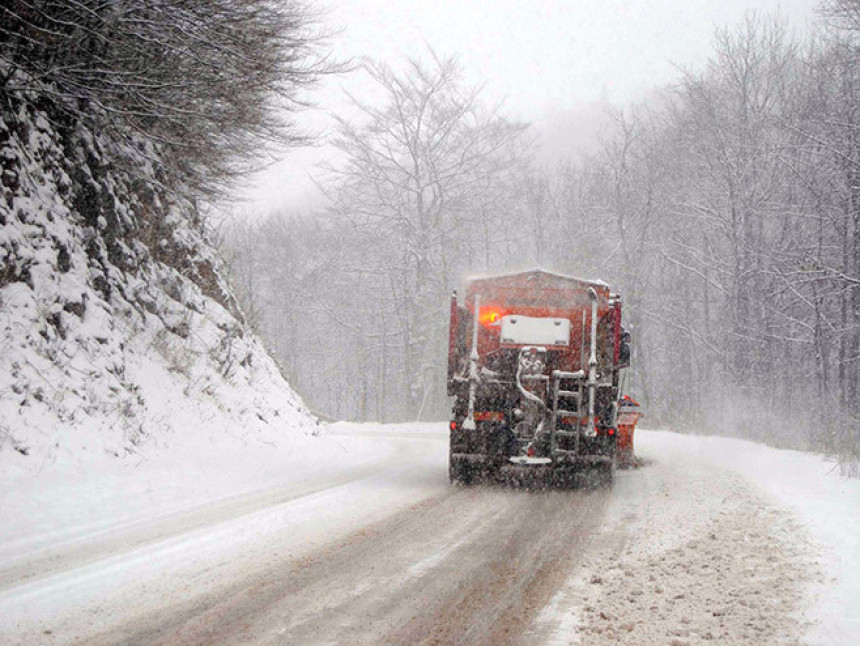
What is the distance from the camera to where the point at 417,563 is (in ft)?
20.0

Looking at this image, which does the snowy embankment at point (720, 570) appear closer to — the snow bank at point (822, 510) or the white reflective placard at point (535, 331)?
the snow bank at point (822, 510)

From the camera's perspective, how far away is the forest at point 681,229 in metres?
22.4

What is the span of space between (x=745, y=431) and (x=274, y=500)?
2187cm

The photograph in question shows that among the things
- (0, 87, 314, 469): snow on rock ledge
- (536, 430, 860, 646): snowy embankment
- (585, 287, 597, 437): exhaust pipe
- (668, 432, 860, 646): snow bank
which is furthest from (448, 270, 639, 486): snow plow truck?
(0, 87, 314, 469): snow on rock ledge

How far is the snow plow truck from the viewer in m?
10.7

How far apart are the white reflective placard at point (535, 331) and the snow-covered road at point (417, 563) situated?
230cm

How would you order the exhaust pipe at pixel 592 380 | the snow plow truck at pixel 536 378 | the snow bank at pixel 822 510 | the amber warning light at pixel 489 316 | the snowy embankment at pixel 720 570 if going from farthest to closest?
the amber warning light at pixel 489 316, the snow plow truck at pixel 536 378, the exhaust pipe at pixel 592 380, the snow bank at pixel 822 510, the snowy embankment at pixel 720 570

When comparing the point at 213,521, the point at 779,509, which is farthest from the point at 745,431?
the point at 213,521

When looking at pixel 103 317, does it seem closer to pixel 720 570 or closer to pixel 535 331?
pixel 535 331

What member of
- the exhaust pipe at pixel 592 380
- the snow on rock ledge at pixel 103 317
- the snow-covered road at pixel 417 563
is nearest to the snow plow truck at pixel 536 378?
the exhaust pipe at pixel 592 380

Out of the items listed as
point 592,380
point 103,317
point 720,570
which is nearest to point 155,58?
point 103,317

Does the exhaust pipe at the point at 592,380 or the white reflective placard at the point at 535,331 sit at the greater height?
the white reflective placard at the point at 535,331

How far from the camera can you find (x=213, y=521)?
753 centimetres

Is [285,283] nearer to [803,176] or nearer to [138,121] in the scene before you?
[803,176]
